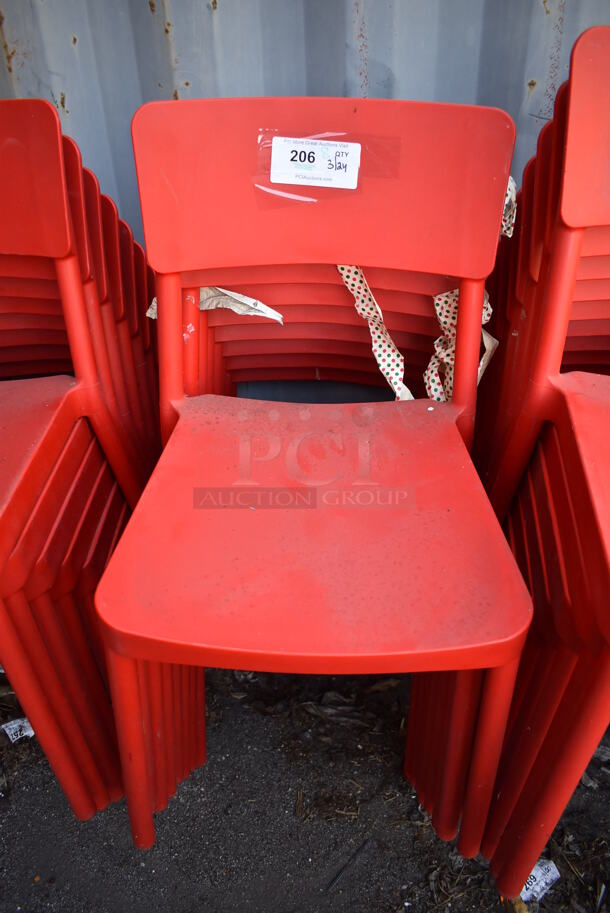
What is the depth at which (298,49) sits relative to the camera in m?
1.50

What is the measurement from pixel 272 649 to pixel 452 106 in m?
0.84

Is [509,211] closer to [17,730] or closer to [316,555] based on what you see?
[316,555]

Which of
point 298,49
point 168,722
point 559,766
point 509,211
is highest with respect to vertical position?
point 298,49

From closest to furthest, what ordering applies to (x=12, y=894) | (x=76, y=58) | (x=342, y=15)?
(x=12, y=894) < (x=342, y=15) < (x=76, y=58)

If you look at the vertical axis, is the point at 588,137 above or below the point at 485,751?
above

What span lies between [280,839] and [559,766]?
585 millimetres

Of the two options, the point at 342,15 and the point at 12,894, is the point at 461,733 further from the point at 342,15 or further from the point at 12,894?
the point at 342,15

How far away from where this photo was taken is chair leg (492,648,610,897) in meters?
0.85

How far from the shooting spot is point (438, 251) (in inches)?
44.4

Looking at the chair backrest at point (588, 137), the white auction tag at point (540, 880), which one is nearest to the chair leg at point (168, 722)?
the white auction tag at point (540, 880)

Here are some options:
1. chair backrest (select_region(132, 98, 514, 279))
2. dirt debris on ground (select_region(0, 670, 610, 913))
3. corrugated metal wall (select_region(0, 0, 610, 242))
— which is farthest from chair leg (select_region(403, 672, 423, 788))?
corrugated metal wall (select_region(0, 0, 610, 242))

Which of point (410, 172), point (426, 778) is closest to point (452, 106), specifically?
point (410, 172)

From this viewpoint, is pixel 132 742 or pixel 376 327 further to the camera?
pixel 376 327

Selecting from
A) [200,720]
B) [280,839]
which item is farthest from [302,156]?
[280,839]
